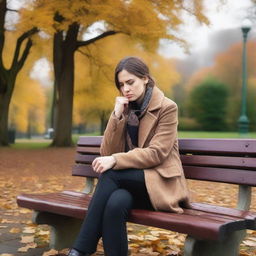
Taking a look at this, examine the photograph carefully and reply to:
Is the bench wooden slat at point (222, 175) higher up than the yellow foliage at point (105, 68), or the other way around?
the yellow foliage at point (105, 68)

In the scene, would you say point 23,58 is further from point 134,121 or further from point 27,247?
point 134,121

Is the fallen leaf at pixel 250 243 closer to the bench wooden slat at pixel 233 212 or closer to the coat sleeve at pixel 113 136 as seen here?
the bench wooden slat at pixel 233 212

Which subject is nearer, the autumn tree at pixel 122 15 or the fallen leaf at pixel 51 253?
the fallen leaf at pixel 51 253

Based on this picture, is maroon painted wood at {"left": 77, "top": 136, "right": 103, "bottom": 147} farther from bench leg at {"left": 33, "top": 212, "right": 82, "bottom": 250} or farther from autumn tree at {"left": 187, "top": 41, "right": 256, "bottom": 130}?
autumn tree at {"left": 187, "top": 41, "right": 256, "bottom": 130}

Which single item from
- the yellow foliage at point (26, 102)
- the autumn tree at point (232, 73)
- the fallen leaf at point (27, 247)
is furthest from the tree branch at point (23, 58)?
the autumn tree at point (232, 73)

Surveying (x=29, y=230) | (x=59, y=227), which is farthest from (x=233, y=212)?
(x=29, y=230)

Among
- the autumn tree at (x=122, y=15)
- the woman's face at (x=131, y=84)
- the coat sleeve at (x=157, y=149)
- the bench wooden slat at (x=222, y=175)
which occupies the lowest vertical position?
the bench wooden slat at (x=222, y=175)

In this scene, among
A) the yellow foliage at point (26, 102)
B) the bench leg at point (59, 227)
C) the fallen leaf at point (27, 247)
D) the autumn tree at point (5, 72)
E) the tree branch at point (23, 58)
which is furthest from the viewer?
the yellow foliage at point (26, 102)

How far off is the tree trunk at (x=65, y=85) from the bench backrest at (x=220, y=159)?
1511 centimetres

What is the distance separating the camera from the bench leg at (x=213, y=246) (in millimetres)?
2797

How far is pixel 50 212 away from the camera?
3.58 m

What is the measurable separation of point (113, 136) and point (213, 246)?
955mm

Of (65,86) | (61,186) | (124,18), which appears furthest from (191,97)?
(61,186)

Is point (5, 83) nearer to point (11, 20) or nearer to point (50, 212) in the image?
point (11, 20)
